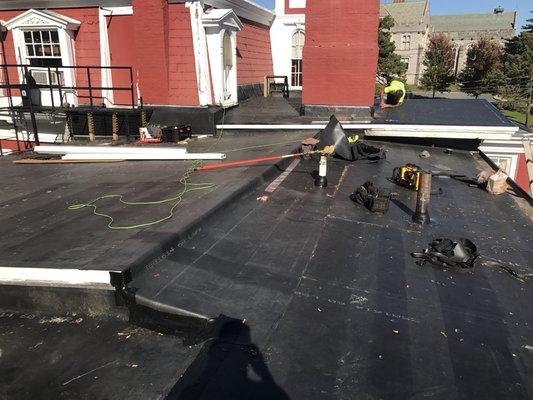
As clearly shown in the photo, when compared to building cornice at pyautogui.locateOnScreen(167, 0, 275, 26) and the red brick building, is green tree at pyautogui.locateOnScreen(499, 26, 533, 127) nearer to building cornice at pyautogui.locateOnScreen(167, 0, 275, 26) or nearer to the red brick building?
building cornice at pyautogui.locateOnScreen(167, 0, 275, 26)

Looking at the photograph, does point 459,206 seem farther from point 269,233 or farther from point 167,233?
point 167,233

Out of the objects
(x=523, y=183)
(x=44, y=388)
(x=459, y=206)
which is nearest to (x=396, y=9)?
(x=523, y=183)

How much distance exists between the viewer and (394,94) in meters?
14.1

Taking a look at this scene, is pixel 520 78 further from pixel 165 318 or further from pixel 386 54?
pixel 165 318

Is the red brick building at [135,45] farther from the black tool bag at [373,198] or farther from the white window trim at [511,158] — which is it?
the white window trim at [511,158]

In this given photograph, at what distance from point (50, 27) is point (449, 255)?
13.5 m

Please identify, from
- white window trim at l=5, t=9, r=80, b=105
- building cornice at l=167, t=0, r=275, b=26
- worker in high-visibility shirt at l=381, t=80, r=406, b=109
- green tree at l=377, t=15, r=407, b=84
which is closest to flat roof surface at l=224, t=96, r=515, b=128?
worker in high-visibility shirt at l=381, t=80, r=406, b=109

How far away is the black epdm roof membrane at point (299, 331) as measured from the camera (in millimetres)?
2627

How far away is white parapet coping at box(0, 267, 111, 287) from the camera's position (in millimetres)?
3402

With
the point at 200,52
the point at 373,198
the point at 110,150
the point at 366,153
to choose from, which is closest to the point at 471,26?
the point at 200,52

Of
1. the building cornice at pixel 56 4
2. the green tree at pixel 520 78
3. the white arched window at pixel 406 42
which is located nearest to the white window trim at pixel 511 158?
the building cornice at pixel 56 4

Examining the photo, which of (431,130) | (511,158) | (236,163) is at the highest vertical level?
(431,130)

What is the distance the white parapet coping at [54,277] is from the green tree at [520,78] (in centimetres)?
4364

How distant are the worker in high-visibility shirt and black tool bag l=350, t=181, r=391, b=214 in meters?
8.43
